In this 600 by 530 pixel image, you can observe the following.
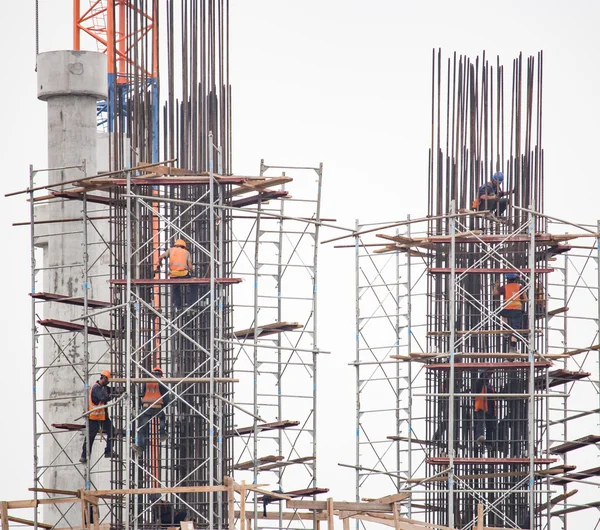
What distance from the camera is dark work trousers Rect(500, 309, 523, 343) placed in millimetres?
31984

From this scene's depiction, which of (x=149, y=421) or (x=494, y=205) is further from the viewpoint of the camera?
(x=494, y=205)

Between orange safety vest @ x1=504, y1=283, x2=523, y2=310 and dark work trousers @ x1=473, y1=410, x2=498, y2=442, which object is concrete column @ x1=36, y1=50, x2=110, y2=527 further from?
orange safety vest @ x1=504, y1=283, x2=523, y2=310

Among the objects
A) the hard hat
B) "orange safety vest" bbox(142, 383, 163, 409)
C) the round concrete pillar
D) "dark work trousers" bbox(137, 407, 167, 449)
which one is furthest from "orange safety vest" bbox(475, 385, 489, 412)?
the round concrete pillar

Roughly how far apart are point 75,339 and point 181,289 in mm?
6197

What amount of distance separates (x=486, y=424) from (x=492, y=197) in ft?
17.5

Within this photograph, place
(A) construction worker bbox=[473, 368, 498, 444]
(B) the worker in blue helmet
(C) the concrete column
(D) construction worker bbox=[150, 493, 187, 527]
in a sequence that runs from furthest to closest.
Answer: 1. (C) the concrete column
2. (B) the worker in blue helmet
3. (A) construction worker bbox=[473, 368, 498, 444]
4. (D) construction worker bbox=[150, 493, 187, 527]

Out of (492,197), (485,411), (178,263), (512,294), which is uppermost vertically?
(492,197)

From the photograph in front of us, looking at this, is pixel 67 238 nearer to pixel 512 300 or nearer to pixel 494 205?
pixel 494 205

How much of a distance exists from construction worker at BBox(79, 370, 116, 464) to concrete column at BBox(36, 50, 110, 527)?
450cm

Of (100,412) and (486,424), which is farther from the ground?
(100,412)

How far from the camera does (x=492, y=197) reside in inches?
1286

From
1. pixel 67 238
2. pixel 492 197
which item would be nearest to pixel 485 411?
pixel 492 197

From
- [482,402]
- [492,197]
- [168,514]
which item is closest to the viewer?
[168,514]

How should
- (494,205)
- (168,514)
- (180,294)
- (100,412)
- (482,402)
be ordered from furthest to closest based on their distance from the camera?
(494,205) < (482,402) < (100,412) < (180,294) < (168,514)
